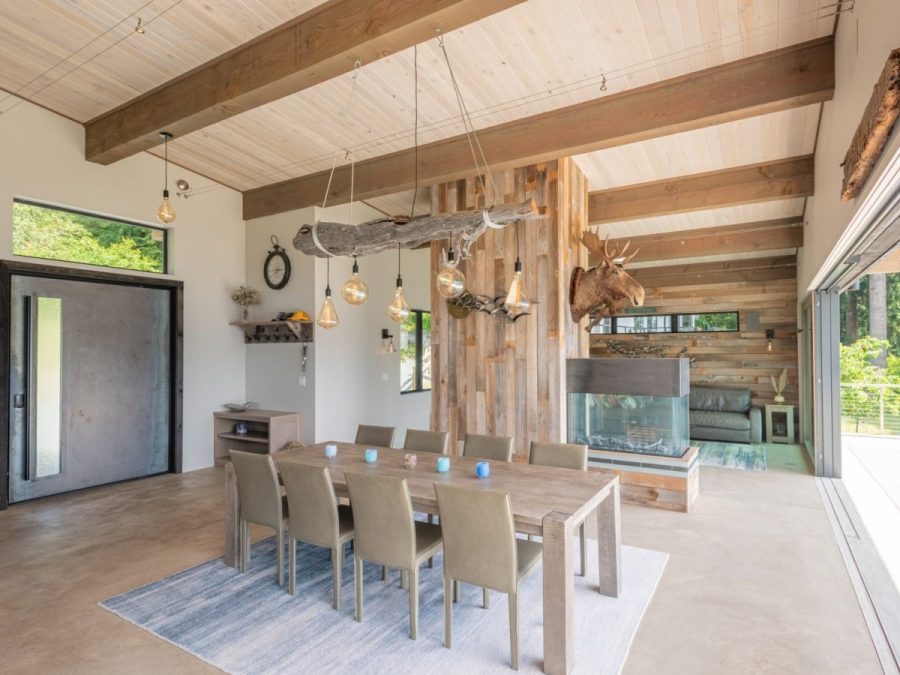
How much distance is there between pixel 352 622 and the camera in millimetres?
2664

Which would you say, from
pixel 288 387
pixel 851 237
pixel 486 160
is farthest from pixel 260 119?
pixel 851 237

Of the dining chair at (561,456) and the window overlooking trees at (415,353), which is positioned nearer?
the dining chair at (561,456)

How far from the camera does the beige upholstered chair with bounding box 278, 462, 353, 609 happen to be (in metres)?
2.78

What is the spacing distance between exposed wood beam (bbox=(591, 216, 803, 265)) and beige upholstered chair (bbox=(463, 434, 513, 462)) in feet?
12.6

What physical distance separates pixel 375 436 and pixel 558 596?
229cm

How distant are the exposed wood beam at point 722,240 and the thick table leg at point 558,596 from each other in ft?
16.6

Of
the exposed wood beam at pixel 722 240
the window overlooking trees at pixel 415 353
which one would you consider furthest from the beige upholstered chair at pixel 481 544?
the exposed wood beam at pixel 722 240

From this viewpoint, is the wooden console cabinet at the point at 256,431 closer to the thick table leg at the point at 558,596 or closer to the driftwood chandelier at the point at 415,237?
the driftwood chandelier at the point at 415,237

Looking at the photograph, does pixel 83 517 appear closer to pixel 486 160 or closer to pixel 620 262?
pixel 486 160

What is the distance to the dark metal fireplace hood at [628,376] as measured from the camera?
450cm

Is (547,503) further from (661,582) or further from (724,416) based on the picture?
(724,416)

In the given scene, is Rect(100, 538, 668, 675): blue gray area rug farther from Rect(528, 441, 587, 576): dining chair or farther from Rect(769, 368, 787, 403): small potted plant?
Rect(769, 368, 787, 403): small potted plant

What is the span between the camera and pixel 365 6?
9.47 ft

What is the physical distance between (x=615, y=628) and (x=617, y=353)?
7.72 metres
